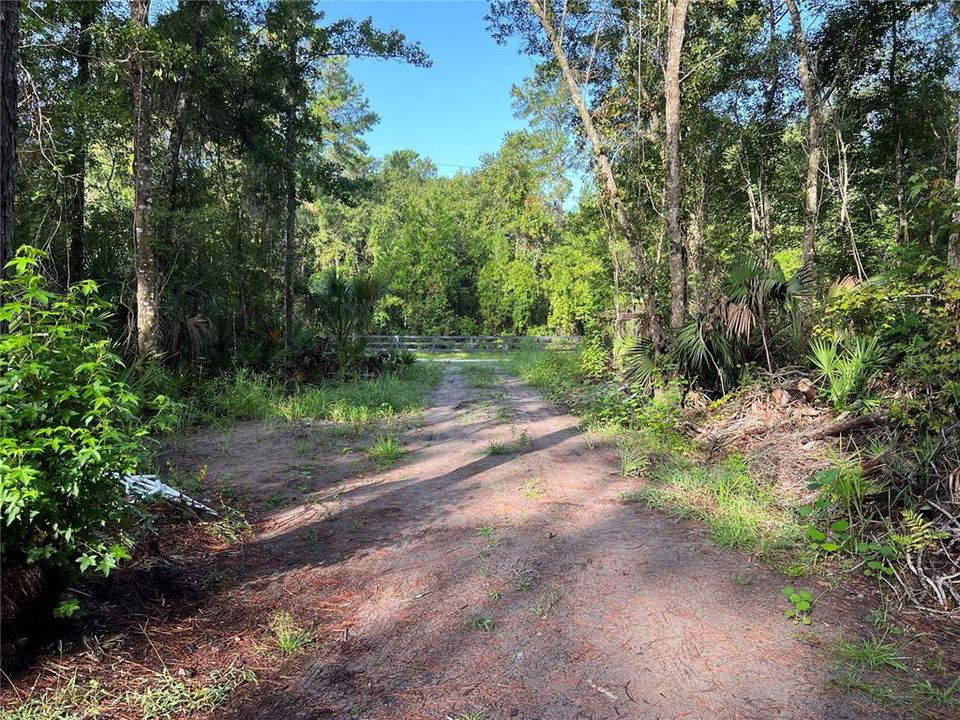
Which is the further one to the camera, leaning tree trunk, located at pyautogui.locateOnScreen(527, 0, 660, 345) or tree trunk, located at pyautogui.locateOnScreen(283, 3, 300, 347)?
tree trunk, located at pyautogui.locateOnScreen(283, 3, 300, 347)

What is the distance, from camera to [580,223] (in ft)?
72.1

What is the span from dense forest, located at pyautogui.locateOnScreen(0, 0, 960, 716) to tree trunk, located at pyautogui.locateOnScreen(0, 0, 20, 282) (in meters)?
0.02

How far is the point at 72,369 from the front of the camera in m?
2.70

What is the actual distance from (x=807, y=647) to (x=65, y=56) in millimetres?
14044

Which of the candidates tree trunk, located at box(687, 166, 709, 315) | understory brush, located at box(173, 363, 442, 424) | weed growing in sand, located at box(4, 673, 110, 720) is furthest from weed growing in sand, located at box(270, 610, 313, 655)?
tree trunk, located at box(687, 166, 709, 315)

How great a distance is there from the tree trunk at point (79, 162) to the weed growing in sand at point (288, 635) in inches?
376

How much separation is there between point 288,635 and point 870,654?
115 inches

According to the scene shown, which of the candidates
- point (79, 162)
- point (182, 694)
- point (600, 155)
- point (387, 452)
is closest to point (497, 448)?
point (387, 452)

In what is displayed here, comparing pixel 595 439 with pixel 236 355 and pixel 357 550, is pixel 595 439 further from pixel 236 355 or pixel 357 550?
pixel 236 355

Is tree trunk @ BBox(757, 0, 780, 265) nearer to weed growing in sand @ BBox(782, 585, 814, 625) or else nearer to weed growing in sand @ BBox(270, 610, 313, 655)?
weed growing in sand @ BBox(782, 585, 814, 625)

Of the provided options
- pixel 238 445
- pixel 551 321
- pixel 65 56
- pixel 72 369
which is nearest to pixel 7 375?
pixel 72 369

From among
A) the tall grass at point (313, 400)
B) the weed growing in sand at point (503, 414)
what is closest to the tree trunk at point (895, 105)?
the weed growing in sand at point (503, 414)

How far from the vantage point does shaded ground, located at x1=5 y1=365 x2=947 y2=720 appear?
97.4 inches

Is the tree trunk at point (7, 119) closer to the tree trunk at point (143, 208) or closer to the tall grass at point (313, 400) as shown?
the tree trunk at point (143, 208)
